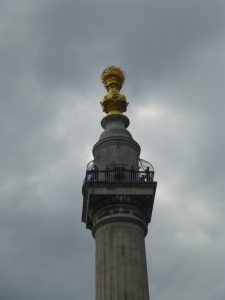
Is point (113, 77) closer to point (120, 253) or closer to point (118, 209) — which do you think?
point (118, 209)

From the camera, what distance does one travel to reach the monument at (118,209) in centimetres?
3612

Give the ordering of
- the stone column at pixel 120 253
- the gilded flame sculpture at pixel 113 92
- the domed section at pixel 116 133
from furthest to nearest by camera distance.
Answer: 1. the gilded flame sculpture at pixel 113 92
2. the domed section at pixel 116 133
3. the stone column at pixel 120 253

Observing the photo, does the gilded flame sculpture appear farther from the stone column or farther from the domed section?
the stone column

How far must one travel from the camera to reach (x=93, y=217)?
39688 mm

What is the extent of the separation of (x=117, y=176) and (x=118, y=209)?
2.34 meters

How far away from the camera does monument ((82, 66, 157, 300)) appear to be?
36.1m

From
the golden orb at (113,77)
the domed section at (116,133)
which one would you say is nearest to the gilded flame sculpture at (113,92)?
the golden orb at (113,77)

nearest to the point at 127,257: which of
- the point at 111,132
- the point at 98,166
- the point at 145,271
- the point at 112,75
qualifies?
the point at 145,271

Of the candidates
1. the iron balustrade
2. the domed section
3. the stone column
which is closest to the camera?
the stone column

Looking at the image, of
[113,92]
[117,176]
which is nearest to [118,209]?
[117,176]

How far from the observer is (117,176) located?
4006cm

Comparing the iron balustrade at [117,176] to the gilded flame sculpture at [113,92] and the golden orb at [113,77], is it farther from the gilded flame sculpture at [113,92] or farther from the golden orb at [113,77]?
the golden orb at [113,77]

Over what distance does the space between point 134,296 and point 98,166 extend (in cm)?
1004

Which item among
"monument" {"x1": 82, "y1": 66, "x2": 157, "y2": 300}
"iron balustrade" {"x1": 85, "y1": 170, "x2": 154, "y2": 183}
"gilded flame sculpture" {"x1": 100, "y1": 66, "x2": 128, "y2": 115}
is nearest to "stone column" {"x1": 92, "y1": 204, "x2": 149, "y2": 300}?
"monument" {"x1": 82, "y1": 66, "x2": 157, "y2": 300}
